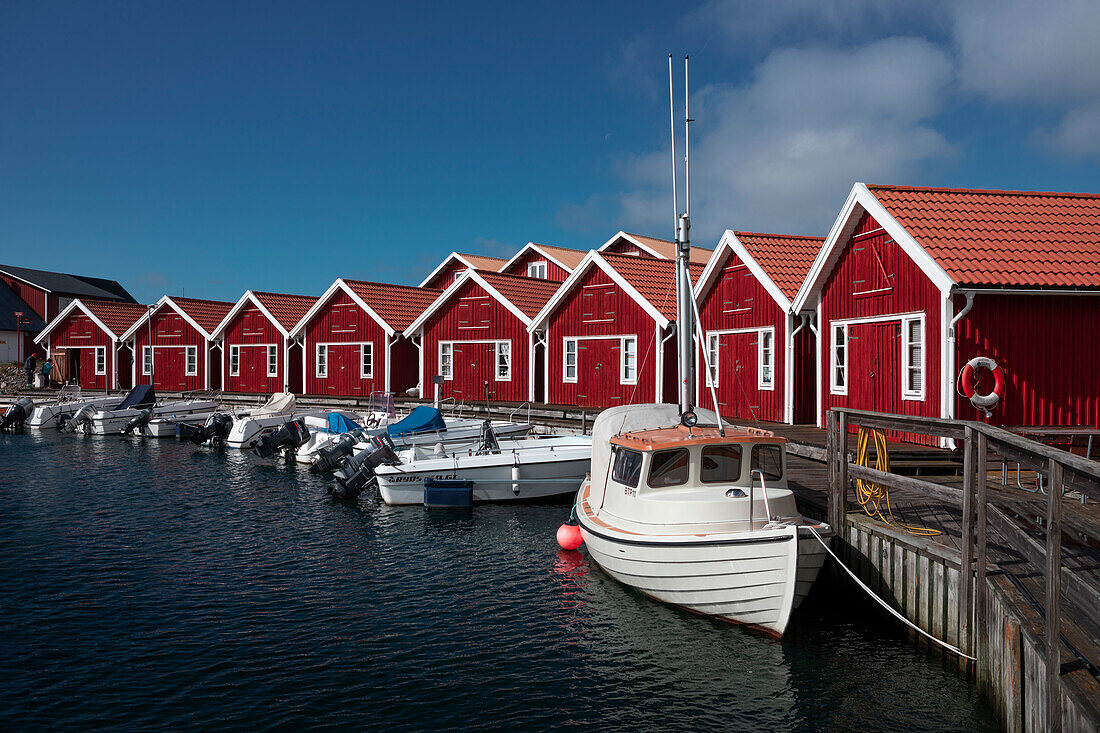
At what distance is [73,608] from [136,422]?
1023 inches

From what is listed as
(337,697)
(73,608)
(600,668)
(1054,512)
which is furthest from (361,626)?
(1054,512)

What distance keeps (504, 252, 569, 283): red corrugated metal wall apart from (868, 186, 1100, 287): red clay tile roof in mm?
25670

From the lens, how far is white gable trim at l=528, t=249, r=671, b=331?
87.3 feet

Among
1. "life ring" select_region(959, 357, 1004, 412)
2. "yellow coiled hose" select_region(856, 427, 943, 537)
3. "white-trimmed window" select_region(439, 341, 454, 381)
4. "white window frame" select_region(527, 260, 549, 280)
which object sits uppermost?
"white window frame" select_region(527, 260, 549, 280)

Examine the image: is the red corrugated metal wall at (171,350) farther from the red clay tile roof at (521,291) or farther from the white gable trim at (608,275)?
the white gable trim at (608,275)

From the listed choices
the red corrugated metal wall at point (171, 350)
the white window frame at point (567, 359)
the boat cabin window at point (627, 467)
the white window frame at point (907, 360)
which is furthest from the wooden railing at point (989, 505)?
the red corrugated metal wall at point (171, 350)

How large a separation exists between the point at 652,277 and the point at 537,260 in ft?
56.8

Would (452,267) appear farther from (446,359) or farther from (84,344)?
(84,344)

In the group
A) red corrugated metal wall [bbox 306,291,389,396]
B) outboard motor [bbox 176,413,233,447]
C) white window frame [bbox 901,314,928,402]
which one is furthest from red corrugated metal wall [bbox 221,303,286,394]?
white window frame [bbox 901,314,928,402]

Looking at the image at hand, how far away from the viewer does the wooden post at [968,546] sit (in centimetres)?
835

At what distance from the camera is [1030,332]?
15.6 m

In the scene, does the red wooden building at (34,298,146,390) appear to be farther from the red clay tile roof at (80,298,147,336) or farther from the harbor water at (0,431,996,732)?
the harbor water at (0,431,996,732)

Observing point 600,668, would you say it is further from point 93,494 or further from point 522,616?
point 93,494

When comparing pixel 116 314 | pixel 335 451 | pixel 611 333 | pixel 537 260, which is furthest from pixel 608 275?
pixel 116 314
